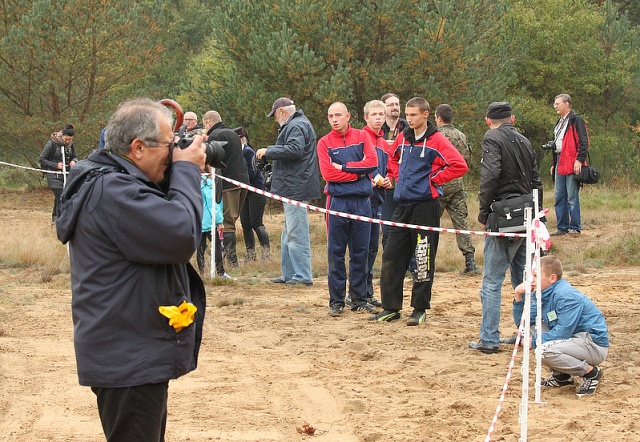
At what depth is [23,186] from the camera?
30.0 metres

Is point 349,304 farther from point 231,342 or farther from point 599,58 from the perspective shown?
point 599,58

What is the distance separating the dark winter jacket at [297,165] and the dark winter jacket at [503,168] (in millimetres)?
3463

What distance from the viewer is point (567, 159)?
14.6 m

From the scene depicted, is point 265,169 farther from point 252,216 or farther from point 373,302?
point 373,302

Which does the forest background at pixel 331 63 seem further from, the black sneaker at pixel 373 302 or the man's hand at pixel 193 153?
the man's hand at pixel 193 153

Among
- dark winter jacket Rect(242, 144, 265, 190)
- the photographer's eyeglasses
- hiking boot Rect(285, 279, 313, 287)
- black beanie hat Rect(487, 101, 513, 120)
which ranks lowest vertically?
hiking boot Rect(285, 279, 313, 287)

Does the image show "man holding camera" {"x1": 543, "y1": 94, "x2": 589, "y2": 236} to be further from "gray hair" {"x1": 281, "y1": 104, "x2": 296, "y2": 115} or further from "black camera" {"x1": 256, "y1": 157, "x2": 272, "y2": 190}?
"gray hair" {"x1": 281, "y1": 104, "x2": 296, "y2": 115}

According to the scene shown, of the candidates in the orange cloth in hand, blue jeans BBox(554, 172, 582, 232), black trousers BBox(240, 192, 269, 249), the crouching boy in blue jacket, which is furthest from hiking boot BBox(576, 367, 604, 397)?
blue jeans BBox(554, 172, 582, 232)

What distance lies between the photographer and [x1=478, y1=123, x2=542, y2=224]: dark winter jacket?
7660mm

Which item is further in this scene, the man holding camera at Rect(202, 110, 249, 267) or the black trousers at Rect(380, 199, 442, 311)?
the man holding camera at Rect(202, 110, 249, 267)

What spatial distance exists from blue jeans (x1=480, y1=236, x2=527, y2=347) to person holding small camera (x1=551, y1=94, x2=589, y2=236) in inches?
263

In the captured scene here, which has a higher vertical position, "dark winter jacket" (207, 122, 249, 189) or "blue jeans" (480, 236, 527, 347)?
"dark winter jacket" (207, 122, 249, 189)

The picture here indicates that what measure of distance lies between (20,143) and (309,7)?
11.1 metres

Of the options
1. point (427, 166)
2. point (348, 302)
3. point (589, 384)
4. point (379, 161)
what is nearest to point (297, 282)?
point (348, 302)
